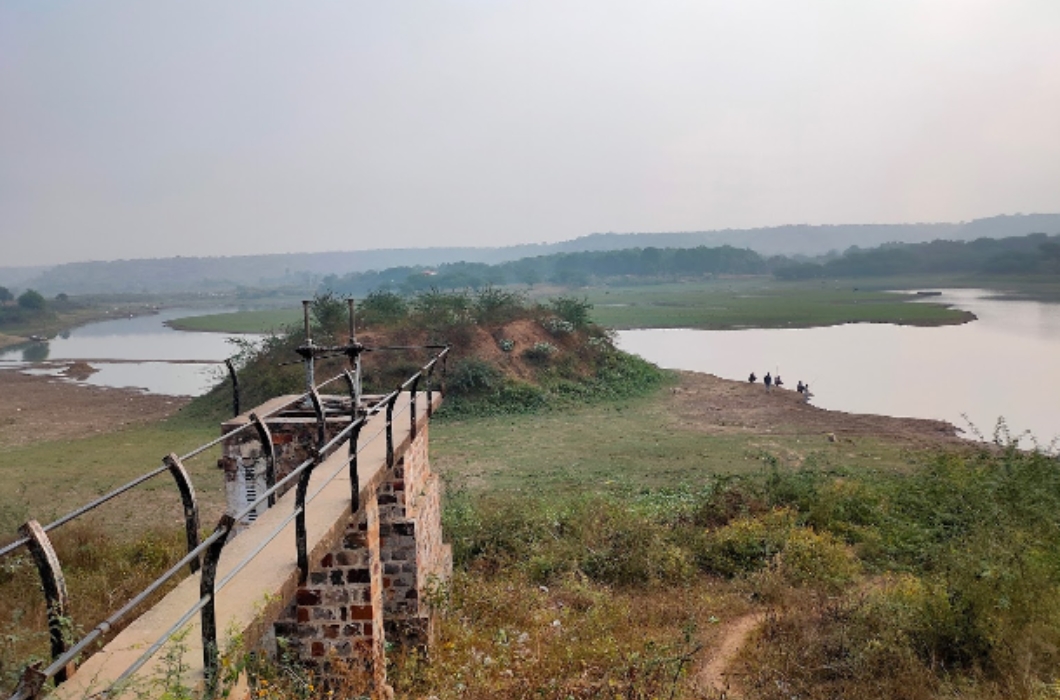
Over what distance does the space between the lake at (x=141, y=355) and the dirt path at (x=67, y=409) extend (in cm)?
205

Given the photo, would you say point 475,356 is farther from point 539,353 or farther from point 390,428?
point 390,428

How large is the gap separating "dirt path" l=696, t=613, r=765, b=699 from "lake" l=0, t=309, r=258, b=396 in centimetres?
2712

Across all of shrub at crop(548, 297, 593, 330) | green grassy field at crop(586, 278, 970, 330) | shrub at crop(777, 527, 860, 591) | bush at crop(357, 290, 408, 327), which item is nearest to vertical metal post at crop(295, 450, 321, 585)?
shrub at crop(777, 527, 860, 591)

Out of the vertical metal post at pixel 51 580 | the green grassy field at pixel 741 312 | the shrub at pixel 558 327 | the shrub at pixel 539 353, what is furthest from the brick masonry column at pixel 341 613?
the green grassy field at pixel 741 312

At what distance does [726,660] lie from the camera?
20.4ft

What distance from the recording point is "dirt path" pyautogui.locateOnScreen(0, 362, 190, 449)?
22469 millimetres

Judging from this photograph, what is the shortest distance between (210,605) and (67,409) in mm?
28526

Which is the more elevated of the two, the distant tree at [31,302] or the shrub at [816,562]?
the distant tree at [31,302]

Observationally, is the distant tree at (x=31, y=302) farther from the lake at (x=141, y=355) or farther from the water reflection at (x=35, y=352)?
the water reflection at (x=35, y=352)

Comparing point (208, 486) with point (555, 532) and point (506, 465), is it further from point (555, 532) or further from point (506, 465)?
point (555, 532)

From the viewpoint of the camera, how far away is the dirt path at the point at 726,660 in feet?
18.6

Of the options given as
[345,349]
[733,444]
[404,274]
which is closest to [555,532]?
[345,349]

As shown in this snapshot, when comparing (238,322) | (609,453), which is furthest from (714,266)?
(609,453)

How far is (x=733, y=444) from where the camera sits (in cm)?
1806
